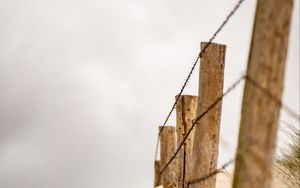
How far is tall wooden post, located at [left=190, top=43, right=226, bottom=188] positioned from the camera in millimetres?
3904

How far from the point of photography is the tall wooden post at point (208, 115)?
3904 mm

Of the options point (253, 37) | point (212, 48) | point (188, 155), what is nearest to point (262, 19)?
point (253, 37)

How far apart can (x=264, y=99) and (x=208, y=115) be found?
1.40 metres

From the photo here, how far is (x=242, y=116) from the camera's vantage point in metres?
2.60

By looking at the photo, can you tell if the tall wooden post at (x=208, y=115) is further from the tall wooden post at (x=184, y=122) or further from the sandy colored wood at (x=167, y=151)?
the sandy colored wood at (x=167, y=151)

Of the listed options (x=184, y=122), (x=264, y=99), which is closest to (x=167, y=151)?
(x=184, y=122)

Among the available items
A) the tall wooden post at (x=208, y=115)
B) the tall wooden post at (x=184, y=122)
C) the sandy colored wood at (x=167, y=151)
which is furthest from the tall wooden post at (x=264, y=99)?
the sandy colored wood at (x=167, y=151)

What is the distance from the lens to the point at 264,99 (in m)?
2.48

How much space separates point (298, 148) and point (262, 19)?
6.30 feet

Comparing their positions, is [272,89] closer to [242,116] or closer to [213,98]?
[242,116]

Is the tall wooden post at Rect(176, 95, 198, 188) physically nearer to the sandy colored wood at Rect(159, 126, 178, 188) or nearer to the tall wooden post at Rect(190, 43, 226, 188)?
the sandy colored wood at Rect(159, 126, 178, 188)

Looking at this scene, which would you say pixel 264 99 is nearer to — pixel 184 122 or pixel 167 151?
pixel 184 122

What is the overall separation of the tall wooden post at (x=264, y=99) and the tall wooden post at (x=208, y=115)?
133 cm

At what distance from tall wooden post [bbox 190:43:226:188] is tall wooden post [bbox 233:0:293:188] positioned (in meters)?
1.33
